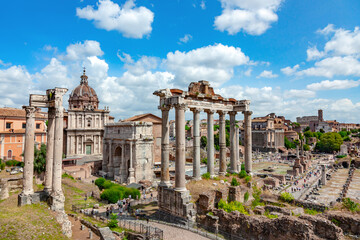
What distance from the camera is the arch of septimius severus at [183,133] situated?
571 inches

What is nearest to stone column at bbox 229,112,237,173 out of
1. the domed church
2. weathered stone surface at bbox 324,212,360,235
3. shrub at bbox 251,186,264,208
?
shrub at bbox 251,186,264,208

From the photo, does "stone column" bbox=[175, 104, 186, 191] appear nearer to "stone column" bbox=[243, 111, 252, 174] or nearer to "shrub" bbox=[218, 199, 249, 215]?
"shrub" bbox=[218, 199, 249, 215]

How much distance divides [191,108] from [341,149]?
77.5 metres

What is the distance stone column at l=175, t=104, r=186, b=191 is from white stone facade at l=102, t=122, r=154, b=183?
867 inches

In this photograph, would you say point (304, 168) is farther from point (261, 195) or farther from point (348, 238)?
point (348, 238)

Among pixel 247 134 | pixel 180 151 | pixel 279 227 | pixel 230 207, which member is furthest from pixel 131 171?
pixel 279 227

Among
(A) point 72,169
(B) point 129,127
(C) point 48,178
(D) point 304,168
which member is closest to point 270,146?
(D) point 304,168

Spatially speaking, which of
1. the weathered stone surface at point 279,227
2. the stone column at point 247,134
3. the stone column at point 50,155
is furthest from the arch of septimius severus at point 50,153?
the stone column at point 247,134

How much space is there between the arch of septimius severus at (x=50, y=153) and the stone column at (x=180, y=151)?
23.0ft

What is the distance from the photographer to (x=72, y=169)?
35875mm

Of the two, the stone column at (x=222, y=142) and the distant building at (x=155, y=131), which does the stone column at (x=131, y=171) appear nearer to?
the distant building at (x=155, y=131)

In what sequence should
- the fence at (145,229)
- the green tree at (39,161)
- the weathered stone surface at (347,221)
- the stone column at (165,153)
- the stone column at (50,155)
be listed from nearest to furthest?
the weathered stone surface at (347,221)
the fence at (145,229)
the stone column at (50,155)
the stone column at (165,153)
the green tree at (39,161)

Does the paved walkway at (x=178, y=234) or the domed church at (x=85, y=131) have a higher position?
the domed church at (x=85, y=131)

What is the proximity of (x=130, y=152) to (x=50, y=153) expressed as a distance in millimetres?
20511
